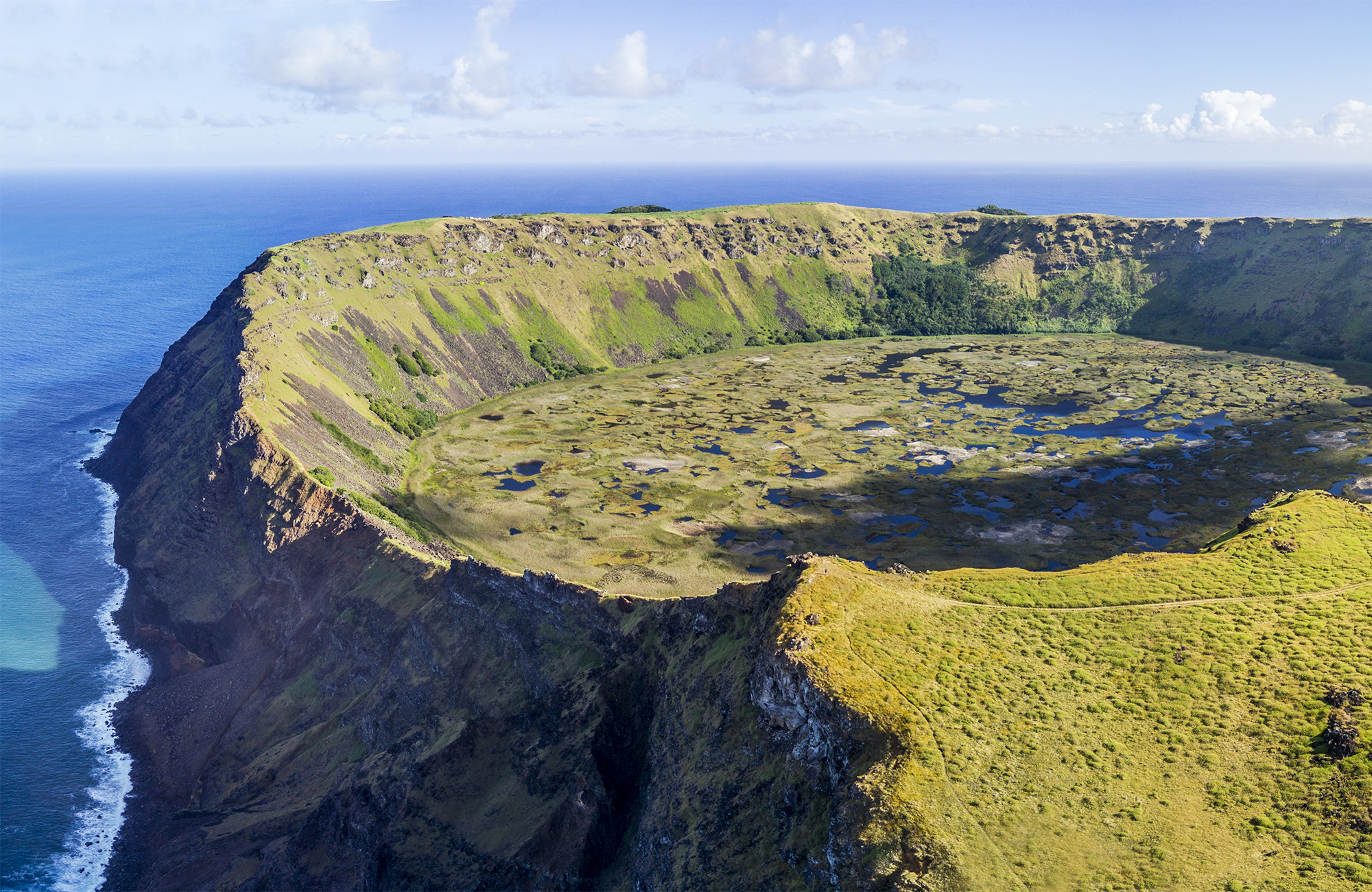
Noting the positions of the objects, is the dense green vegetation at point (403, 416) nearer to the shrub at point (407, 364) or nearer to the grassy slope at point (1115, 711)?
the shrub at point (407, 364)

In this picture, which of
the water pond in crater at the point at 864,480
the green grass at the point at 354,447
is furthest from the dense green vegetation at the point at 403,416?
the green grass at the point at 354,447

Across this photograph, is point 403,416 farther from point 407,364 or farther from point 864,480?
point 864,480

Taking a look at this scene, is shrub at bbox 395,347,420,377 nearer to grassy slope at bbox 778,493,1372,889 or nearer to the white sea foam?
the white sea foam

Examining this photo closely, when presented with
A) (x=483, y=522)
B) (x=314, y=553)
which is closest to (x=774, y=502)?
(x=483, y=522)

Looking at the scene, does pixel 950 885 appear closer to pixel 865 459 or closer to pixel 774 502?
pixel 774 502

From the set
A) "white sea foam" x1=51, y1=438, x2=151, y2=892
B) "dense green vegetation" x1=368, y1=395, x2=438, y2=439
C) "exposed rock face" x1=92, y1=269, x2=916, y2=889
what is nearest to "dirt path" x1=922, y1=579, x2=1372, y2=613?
"exposed rock face" x1=92, y1=269, x2=916, y2=889

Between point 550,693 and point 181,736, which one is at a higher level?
point 550,693
